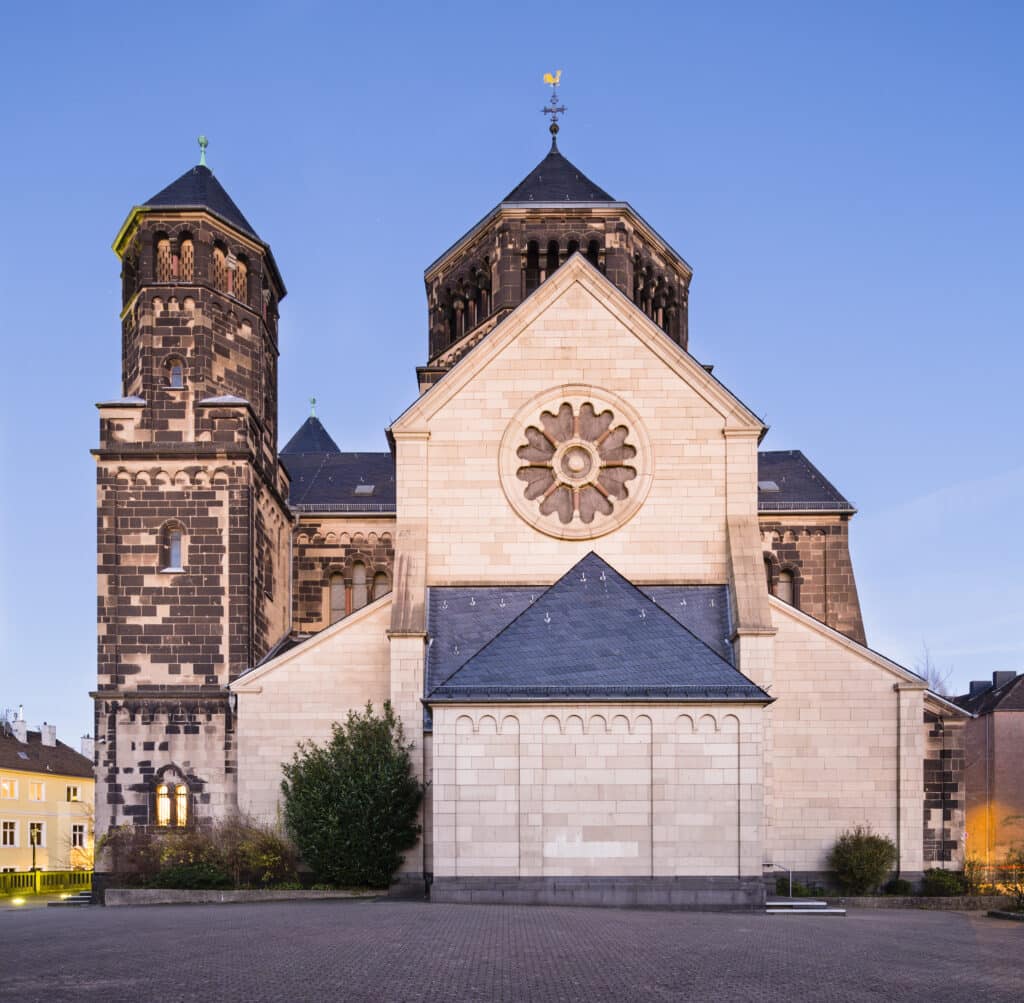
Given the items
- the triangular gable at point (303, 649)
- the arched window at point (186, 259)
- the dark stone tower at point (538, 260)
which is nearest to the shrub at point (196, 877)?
the triangular gable at point (303, 649)

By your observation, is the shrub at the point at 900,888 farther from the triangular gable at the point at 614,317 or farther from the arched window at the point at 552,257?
the arched window at the point at 552,257

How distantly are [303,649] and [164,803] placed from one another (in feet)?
19.6

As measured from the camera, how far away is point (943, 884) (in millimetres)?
29859

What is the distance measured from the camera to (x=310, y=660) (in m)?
32.0

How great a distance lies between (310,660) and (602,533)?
8.27m

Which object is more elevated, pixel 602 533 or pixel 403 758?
pixel 602 533

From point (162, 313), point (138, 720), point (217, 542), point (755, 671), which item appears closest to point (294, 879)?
point (138, 720)

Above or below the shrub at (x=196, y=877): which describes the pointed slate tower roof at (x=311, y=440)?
above

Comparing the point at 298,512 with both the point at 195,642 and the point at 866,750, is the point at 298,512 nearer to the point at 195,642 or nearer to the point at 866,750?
the point at 195,642

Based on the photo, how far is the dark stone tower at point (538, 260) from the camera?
4228 cm

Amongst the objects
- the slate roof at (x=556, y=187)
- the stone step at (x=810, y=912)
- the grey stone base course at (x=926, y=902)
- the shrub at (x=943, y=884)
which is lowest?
the grey stone base course at (x=926, y=902)

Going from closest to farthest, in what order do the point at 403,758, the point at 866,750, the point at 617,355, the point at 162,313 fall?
1. the point at 403,758
2. the point at 866,750
3. the point at 617,355
4. the point at 162,313

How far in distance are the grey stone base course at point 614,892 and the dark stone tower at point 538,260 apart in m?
21.5

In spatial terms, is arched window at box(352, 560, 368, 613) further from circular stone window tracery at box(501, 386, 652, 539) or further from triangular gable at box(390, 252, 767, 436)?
circular stone window tracery at box(501, 386, 652, 539)
